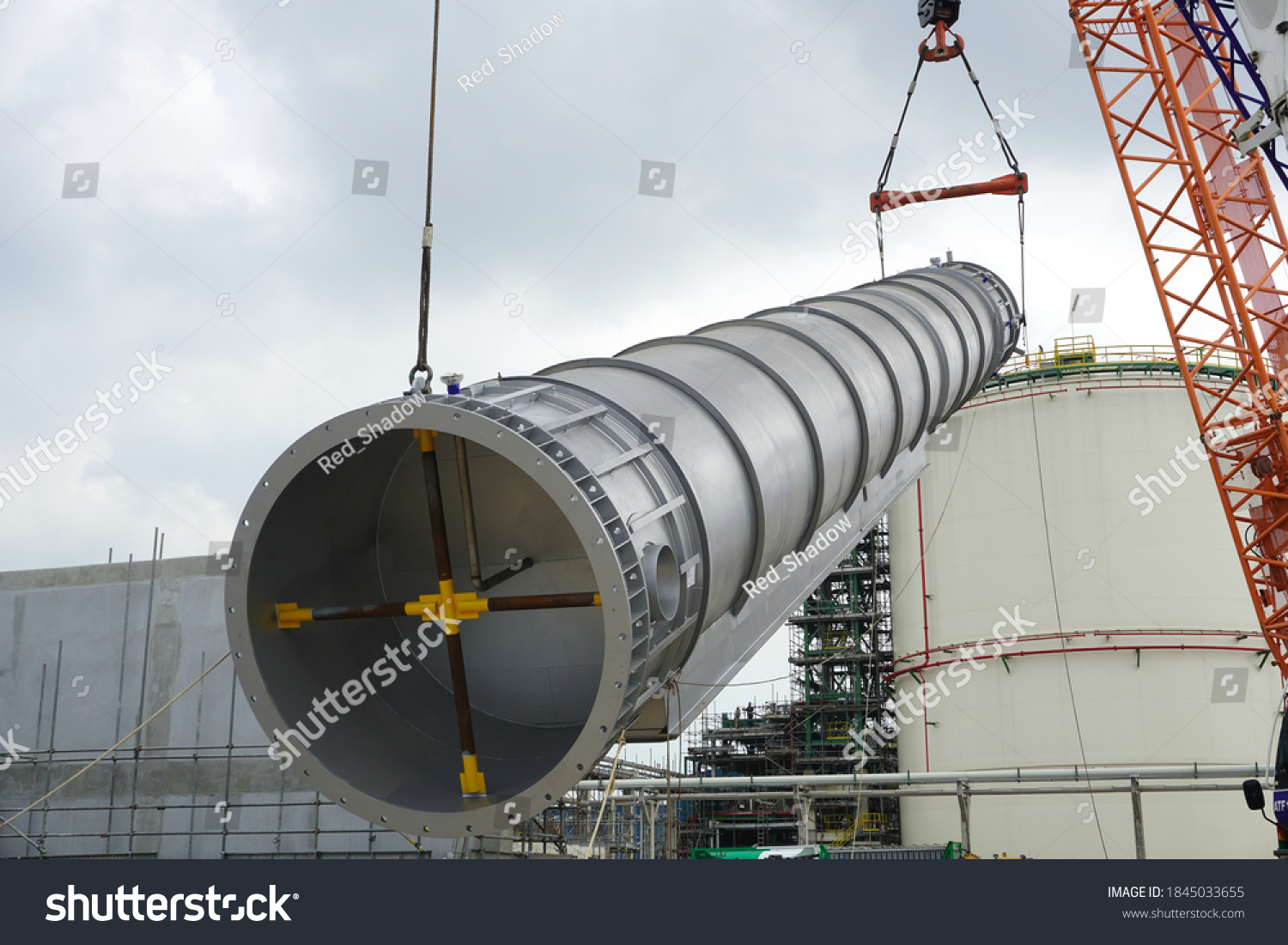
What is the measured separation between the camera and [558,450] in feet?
14.2

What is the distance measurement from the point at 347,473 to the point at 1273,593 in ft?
57.8

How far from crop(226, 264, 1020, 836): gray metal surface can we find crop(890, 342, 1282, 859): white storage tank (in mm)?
15724

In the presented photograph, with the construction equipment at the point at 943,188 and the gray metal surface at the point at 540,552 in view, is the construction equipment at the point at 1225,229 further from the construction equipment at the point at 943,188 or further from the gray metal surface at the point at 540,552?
the gray metal surface at the point at 540,552

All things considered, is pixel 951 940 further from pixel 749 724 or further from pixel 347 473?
pixel 749 724

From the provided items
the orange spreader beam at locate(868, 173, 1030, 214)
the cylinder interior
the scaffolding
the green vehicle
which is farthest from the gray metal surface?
the scaffolding

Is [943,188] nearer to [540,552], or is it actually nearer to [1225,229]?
[1225,229]

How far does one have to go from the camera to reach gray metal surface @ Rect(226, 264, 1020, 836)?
169 inches

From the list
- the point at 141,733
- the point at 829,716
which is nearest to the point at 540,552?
the point at 141,733

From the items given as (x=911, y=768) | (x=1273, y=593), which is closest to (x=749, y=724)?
(x=911, y=768)

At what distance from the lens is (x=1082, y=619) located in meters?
21.5

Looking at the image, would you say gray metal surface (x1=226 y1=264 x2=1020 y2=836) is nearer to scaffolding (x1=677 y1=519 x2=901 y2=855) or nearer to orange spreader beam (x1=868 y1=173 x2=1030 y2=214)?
orange spreader beam (x1=868 y1=173 x2=1030 y2=214)

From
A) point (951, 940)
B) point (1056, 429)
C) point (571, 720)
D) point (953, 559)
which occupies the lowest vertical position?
point (951, 940)

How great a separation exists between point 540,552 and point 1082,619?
61.2 feet

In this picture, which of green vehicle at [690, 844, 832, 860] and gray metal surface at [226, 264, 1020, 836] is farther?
green vehicle at [690, 844, 832, 860]
